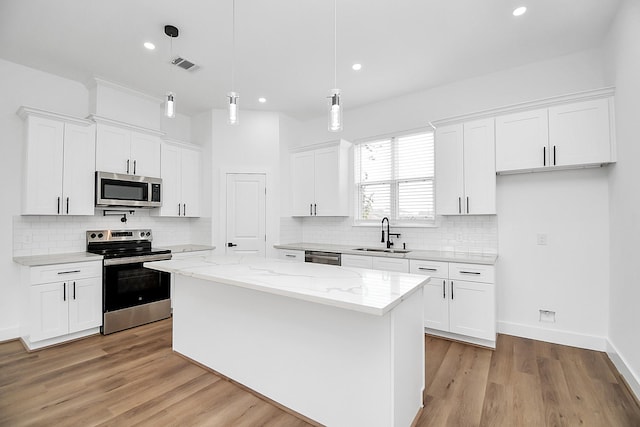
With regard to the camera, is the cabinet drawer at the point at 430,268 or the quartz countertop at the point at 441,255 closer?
the quartz countertop at the point at 441,255

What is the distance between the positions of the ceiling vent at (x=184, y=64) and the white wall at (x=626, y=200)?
159 inches

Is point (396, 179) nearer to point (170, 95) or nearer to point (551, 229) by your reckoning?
point (551, 229)

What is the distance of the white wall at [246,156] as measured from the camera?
4.81 m

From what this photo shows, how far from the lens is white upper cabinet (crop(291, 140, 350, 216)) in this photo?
4676 millimetres

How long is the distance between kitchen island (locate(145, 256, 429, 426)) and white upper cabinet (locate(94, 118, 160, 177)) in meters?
2.13

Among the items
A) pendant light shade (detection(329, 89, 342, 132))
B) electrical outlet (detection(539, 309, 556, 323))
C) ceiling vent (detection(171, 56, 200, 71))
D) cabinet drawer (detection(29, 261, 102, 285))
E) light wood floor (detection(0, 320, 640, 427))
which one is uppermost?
ceiling vent (detection(171, 56, 200, 71))

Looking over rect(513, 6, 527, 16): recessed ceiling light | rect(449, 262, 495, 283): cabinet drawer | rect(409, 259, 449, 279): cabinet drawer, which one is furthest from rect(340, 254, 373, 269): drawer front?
rect(513, 6, 527, 16): recessed ceiling light

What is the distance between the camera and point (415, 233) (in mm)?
4191

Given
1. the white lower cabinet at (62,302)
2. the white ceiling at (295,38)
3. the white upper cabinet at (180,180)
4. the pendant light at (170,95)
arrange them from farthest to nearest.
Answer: the white upper cabinet at (180,180), the white lower cabinet at (62,302), the white ceiling at (295,38), the pendant light at (170,95)

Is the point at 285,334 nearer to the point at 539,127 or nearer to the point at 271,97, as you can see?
the point at 539,127

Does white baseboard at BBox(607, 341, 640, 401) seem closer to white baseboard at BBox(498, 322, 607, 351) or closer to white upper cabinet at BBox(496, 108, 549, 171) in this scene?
white baseboard at BBox(498, 322, 607, 351)

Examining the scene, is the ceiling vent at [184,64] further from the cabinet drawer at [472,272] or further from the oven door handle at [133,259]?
the cabinet drawer at [472,272]

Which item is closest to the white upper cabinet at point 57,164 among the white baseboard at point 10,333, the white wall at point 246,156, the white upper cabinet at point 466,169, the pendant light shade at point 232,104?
the white baseboard at point 10,333

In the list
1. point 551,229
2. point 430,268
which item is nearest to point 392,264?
point 430,268
